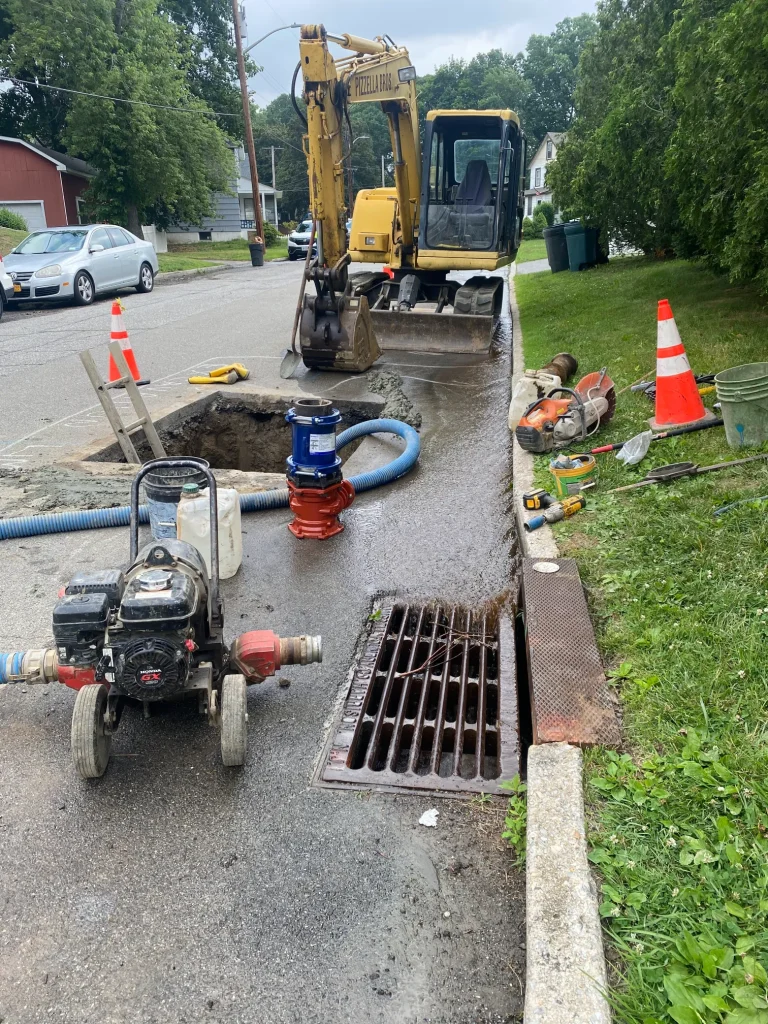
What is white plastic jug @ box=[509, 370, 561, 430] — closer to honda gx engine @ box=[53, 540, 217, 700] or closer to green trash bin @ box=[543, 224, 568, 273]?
honda gx engine @ box=[53, 540, 217, 700]

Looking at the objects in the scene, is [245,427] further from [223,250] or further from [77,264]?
[223,250]

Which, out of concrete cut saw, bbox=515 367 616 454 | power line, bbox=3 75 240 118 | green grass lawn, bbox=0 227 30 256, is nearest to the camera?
concrete cut saw, bbox=515 367 616 454

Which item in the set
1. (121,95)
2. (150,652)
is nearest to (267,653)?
(150,652)

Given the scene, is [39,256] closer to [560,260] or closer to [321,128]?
[321,128]

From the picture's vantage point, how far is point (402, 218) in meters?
13.0

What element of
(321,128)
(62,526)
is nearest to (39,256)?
(321,128)

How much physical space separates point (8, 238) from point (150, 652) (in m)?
26.7

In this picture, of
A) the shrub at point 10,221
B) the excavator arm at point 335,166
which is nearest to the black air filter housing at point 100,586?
the excavator arm at point 335,166

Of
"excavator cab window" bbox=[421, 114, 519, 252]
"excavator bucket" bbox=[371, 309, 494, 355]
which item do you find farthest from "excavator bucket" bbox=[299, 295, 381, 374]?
"excavator cab window" bbox=[421, 114, 519, 252]

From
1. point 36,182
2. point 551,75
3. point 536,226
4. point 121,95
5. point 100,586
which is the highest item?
point 551,75

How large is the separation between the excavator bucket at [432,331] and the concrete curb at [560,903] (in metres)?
9.17

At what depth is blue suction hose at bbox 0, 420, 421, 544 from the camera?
17.9ft

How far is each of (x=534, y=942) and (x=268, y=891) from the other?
0.89 metres

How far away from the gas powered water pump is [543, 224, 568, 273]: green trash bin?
1950 centimetres
